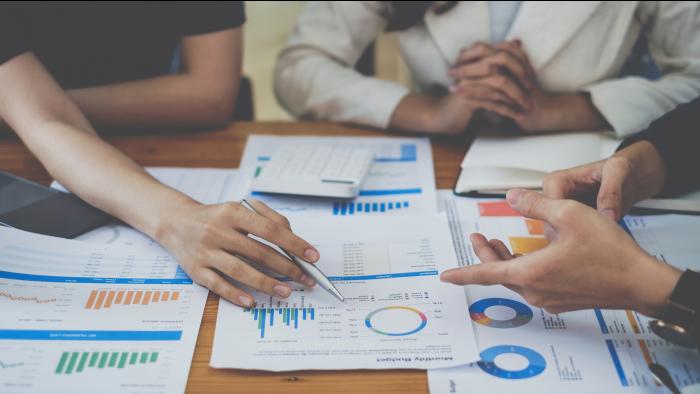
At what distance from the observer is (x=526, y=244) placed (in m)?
0.83

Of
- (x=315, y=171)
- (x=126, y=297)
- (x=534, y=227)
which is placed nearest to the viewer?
(x=126, y=297)

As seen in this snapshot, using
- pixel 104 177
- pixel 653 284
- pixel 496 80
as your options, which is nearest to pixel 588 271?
pixel 653 284

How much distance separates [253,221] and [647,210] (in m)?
0.52

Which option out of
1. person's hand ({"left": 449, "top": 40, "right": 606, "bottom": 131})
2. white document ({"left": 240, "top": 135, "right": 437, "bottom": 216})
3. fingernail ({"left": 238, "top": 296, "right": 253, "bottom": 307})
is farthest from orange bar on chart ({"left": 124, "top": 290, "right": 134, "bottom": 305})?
person's hand ({"left": 449, "top": 40, "right": 606, "bottom": 131})

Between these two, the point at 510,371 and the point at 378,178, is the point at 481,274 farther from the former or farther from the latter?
the point at 378,178

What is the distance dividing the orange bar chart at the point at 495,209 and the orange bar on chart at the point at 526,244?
0.06m

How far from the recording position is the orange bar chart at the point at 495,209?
35.2 inches

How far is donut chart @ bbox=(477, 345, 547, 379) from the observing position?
2.04 feet

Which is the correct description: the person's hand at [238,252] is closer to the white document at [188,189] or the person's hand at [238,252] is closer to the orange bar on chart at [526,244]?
the white document at [188,189]

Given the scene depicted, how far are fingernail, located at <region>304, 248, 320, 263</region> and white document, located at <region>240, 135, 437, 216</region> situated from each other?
168mm

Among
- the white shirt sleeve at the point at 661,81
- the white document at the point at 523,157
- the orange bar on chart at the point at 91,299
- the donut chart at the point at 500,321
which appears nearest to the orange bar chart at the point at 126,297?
the orange bar on chart at the point at 91,299

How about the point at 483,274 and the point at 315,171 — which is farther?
the point at 315,171

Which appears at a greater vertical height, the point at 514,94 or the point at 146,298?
the point at 514,94

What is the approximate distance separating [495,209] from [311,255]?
0.30 metres
